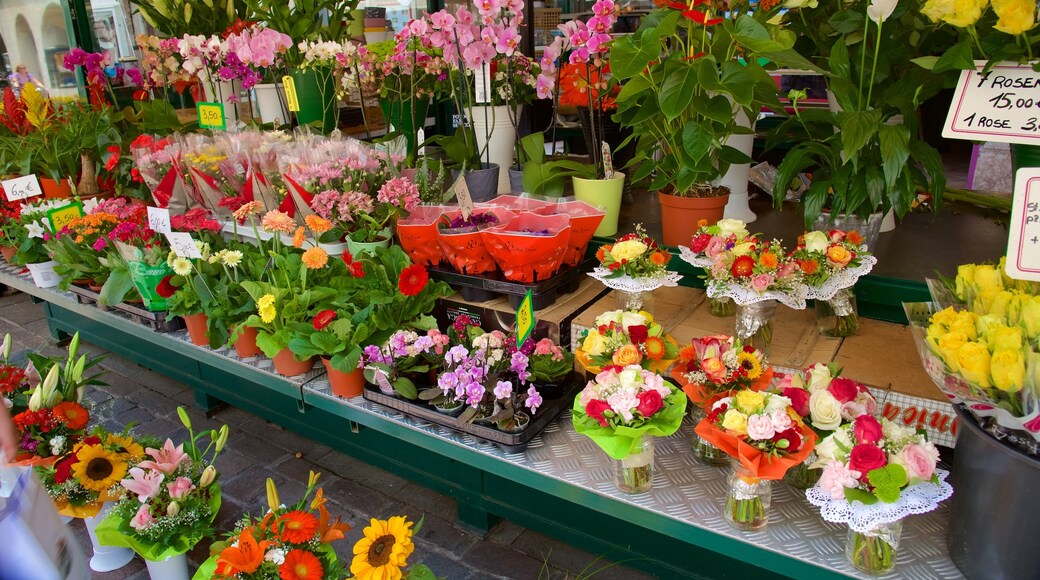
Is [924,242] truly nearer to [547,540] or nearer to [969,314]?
[969,314]

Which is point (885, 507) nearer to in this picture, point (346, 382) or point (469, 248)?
point (469, 248)

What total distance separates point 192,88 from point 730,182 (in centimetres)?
270

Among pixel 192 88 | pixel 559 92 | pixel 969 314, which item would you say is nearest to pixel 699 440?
pixel 969 314

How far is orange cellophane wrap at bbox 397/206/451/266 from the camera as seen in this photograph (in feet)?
7.11

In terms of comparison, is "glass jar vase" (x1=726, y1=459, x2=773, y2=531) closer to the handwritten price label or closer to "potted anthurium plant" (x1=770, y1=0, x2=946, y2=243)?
"potted anthurium plant" (x1=770, y1=0, x2=946, y2=243)

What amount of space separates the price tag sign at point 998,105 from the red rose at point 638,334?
2.43 ft

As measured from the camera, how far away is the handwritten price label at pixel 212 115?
116 inches

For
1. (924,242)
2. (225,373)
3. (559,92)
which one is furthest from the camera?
(225,373)

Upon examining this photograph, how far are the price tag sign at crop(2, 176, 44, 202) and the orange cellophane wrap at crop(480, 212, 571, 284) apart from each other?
7.76 feet

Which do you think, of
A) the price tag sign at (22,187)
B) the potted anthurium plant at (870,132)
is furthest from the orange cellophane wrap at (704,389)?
the price tag sign at (22,187)

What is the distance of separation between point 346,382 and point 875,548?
4.73ft

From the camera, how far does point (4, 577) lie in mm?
1139

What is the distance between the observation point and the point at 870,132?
1588mm


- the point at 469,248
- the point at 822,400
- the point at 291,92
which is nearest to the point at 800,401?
the point at 822,400
